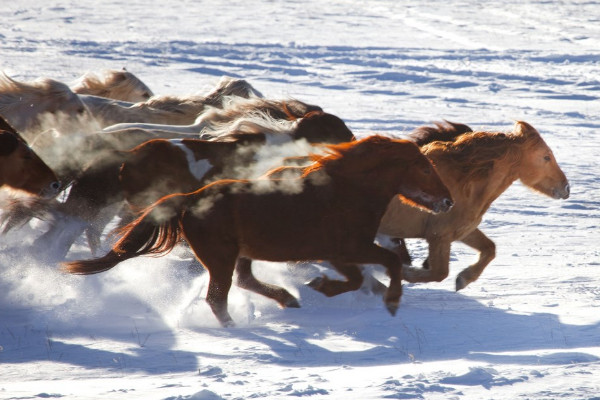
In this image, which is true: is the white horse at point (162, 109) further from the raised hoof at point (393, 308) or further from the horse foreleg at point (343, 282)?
the raised hoof at point (393, 308)

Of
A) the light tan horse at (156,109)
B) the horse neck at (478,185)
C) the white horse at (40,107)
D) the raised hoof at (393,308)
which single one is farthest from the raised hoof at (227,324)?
the white horse at (40,107)

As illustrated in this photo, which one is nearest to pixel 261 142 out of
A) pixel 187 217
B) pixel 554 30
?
pixel 187 217

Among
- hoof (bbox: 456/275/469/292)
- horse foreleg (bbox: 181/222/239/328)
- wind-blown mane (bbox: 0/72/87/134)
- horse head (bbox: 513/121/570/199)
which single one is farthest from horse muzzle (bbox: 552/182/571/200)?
wind-blown mane (bbox: 0/72/87/134)

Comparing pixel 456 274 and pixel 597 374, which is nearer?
pixel 597 374

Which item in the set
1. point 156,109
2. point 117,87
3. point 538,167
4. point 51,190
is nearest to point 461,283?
point 538,167

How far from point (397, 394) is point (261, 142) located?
2.95m

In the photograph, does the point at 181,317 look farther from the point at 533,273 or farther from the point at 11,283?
the point at 533,273

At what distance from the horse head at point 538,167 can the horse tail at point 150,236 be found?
2631 millimetres

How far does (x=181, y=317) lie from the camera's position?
5.60 metres

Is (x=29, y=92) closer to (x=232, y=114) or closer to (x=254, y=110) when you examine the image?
(x=232, y=114)

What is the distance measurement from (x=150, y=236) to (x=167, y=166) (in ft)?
3.42

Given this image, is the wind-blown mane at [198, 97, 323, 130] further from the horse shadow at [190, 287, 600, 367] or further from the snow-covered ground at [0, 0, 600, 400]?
the horse shadow at [190, 287, 600, 367]

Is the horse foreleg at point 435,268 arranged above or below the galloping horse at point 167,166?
below

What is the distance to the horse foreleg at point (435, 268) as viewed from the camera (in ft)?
20.6
